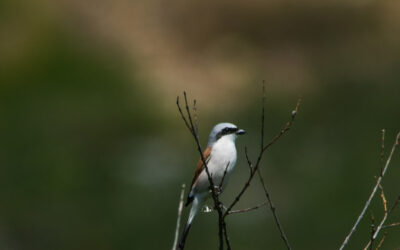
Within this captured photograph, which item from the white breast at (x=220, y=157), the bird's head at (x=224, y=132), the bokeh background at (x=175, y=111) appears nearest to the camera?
the white breast at (x=220, y=157)

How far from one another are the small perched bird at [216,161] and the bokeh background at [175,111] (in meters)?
5.30

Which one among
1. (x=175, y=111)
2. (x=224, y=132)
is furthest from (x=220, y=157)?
(x=175, y=111)

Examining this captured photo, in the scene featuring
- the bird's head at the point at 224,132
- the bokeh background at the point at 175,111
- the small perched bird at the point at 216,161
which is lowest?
the bokeh background at the point at 175,111

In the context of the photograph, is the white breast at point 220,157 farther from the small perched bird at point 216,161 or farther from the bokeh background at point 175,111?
the bokeh background at point 175,111

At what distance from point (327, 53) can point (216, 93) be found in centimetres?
280

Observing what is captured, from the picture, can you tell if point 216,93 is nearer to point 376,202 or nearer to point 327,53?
point 327,53

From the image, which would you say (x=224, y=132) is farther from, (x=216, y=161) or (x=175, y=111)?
(x=175, y=111)

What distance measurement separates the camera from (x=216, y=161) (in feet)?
22.3

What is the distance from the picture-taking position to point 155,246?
12688 millimetres

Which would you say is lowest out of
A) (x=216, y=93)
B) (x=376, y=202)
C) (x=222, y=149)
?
(x=376, y=202)

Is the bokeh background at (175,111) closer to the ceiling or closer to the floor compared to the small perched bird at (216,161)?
closer to the floor

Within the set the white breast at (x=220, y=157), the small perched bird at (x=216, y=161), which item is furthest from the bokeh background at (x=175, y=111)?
the white breast at (x=220, y=157)

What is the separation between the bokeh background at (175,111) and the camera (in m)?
13.4

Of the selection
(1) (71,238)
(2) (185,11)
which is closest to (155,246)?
(1) (71,238)
